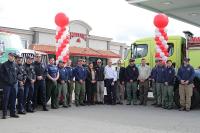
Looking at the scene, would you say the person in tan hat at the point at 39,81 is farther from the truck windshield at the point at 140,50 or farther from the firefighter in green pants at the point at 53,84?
the truck windshield at the point at 140,50

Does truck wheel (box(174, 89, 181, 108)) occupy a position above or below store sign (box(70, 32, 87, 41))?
below

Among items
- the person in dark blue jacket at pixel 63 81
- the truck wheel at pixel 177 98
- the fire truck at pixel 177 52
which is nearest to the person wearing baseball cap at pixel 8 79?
the person in dark blue jacket at pixel 63 81

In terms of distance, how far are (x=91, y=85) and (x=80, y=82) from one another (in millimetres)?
647

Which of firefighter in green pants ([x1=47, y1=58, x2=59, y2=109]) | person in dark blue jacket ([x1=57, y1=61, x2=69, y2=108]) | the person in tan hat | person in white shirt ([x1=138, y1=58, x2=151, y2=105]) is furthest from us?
person in white shirt ([x1=138, y1=58, x2=151, y2=105])

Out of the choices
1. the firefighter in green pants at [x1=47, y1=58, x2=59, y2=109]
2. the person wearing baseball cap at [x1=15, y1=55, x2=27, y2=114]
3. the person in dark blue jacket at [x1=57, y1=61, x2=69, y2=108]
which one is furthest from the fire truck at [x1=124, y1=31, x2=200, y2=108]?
the person wearing baseball cap at [x1=15, y1=55, x2=27, y2=114]

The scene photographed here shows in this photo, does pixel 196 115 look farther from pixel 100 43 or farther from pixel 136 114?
pixel 100 43

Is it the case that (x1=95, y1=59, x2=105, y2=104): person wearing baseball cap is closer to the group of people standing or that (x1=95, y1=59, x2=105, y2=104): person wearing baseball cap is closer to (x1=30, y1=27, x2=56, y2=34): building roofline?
the group of people standing

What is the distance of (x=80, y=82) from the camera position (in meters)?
12.5

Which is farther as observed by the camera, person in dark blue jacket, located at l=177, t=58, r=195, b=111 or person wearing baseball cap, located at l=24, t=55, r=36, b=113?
person in dark blue jacket, located at l=177, t=58, r=195, b=111

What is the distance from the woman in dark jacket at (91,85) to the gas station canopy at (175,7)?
172 inches

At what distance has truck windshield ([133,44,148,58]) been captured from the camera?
575 inches

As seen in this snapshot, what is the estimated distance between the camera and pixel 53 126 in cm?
827

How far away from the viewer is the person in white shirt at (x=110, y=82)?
13.3m

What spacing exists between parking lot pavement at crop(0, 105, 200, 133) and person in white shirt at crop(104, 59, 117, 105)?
1.62 m
